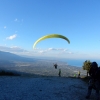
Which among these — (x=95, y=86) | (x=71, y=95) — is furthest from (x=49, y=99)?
(x=95, y=86)

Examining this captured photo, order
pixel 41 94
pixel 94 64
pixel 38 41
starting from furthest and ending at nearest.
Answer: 1. pixel 38 41
2. pixel 41 94
3. pixel 94 64

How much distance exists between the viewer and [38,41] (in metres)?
14.6

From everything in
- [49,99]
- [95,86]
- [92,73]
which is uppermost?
[92,73]

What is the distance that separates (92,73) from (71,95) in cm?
266

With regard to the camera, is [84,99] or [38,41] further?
[38,41]

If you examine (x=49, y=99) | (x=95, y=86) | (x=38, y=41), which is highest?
(x=38, y=41)

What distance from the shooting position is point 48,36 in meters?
14.7

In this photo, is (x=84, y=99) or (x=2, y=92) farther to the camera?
(x=2, y=92)

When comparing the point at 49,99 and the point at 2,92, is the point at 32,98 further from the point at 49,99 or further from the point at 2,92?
the point at 2,92

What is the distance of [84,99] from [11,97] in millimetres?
4673

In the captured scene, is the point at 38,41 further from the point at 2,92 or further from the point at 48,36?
the point at 2,92

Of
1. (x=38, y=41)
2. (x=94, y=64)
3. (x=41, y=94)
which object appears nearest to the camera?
(x=94, y=64)

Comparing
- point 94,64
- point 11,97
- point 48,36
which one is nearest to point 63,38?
point 48,36

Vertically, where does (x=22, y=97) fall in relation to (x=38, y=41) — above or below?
below
